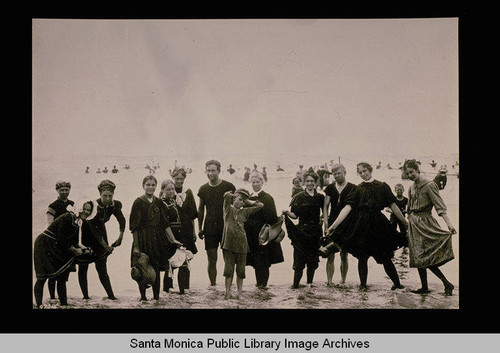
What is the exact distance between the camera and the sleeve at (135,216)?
544 cm

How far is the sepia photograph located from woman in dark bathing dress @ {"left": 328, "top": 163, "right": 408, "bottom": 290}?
0.05 ft

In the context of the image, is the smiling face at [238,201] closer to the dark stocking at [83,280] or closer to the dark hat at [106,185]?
the dark hat at [106,185]

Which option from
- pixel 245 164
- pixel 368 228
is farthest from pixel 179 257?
pixel 368 228

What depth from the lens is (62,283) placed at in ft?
17.8

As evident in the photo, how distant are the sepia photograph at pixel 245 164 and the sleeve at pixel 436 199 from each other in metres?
0.01

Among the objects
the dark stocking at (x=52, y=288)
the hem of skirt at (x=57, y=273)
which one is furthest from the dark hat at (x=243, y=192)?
the dark stocking at (x=52, y=288)

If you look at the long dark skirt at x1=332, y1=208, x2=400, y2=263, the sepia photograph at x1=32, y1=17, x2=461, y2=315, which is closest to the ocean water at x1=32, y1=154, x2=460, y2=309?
the sepia photograph at x1=32, y1=17, x2=461, y2=315

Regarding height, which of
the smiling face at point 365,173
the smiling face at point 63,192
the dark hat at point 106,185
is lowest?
the smiling face at point 63,192

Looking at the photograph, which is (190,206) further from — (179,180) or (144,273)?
(144,273)

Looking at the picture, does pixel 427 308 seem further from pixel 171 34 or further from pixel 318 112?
pixel 171 34

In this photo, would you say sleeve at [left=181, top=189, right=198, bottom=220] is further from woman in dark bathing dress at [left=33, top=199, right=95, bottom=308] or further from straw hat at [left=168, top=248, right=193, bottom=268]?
woman in dark bathing dress at [left=33, top=199, right=95, bottom=308]

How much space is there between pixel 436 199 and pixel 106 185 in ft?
11.5

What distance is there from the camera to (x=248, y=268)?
5.48 m
